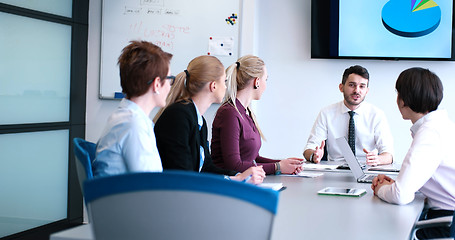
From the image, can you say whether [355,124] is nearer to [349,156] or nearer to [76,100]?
[349,156]

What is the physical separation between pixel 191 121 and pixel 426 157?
1021mm

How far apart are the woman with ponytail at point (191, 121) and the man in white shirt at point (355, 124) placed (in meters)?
1.58

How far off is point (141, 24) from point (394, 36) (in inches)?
92.9

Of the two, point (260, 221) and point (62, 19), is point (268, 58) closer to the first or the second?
point (62, 19)

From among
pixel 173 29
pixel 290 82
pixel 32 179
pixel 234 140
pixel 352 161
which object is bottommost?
pixel 32 179

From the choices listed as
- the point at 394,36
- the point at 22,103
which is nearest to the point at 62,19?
Answer: the point at 22,103

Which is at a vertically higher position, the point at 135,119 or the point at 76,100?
the point at 76,100

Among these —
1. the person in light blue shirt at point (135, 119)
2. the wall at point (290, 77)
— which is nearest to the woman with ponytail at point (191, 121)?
the person in light blue shirt at point (135, 119)

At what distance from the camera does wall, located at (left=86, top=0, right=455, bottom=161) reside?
15.9ft

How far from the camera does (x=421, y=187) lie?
2.31m

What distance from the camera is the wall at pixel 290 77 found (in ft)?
16.3

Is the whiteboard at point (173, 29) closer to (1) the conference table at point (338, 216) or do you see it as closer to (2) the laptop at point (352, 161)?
(2) the laptop at point (352, 161)

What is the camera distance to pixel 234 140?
9.46 ft

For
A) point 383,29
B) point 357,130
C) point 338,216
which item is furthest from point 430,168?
point 383,29
